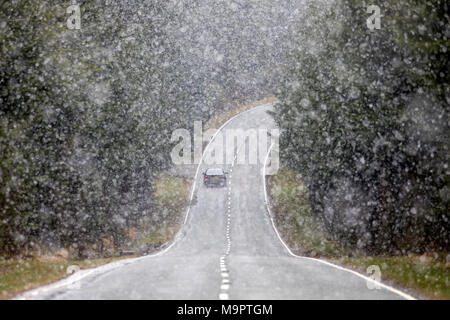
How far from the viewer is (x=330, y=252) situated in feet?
94.4

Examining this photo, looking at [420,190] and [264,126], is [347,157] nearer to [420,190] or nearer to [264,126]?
[420,190]

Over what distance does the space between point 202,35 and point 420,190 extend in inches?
2451

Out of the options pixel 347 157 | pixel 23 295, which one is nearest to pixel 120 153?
pixel 347 157

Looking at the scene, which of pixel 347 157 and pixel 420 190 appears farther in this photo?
pixel 347 157

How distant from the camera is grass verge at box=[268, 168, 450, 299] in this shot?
44.4 feet

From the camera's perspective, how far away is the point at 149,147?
32.2 m

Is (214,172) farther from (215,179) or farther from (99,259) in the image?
(99,259)
